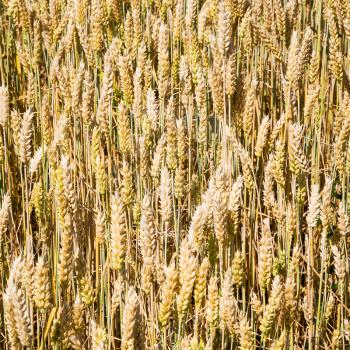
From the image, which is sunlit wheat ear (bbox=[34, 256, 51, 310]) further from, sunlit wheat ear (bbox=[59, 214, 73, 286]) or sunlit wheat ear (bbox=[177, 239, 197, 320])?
sunlit wheat ear (bbox=[177, 239, 197, 320])

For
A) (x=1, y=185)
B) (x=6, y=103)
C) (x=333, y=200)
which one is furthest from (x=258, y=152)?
(x=1, y=185)

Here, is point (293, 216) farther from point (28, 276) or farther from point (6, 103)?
point (6, 103)

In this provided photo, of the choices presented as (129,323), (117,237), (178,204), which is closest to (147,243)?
(117,237)

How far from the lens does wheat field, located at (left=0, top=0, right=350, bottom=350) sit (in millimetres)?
1346

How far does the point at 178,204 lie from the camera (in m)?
1.73

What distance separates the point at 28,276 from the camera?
1.31m

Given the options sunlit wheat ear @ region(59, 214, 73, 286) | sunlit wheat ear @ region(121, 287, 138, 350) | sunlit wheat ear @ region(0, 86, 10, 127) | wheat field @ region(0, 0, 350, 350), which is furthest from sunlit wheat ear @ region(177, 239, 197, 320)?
sunlit wheat ear @ region(0, 86, 10, 127)

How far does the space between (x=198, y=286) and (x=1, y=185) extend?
1041 mm

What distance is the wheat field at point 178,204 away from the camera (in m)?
1.35

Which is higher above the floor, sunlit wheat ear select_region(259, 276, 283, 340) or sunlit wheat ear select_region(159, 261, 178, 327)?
sunlit wheat ear select_region(159, 261, 178, 327)

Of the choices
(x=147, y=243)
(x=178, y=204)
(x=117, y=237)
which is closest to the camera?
(x=117, y=237)

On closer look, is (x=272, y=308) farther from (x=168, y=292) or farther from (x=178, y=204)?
(x=178, y=204)

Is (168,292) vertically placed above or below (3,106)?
below

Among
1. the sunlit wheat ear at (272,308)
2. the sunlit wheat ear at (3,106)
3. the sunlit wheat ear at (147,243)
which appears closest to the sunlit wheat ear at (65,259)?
the sunlit wheat ear at (147,243)
